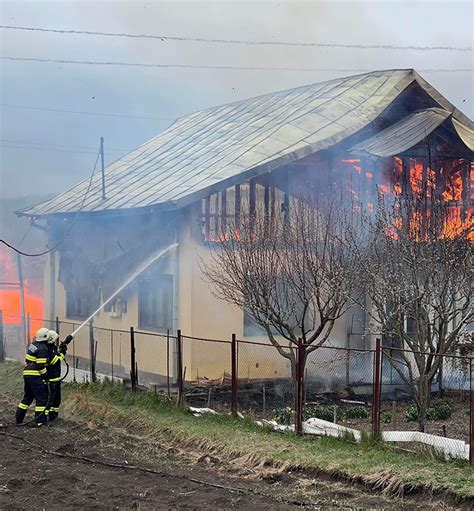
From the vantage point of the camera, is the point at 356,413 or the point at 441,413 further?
→ the point at 356,413

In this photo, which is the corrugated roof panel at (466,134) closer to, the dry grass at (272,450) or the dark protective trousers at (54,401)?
the dry grass at (272,450)

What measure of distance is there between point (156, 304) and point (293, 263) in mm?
4790

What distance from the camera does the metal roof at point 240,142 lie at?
16297 mm

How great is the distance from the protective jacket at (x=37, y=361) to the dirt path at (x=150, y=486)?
1.83 meters

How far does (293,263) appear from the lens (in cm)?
1312

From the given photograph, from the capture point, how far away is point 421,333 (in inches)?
467

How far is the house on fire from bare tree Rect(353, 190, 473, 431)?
4.06 ft

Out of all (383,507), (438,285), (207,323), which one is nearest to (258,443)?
(383,507)

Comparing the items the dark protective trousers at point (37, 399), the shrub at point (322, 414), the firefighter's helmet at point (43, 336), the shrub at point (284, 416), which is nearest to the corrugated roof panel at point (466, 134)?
the shrub at point (322, 414)

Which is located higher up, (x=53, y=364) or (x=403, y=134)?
(x=403, y=134)

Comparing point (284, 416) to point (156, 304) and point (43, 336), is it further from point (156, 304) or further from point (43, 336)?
point (156, 304)

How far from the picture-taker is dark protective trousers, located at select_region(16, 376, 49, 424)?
39.9 feet

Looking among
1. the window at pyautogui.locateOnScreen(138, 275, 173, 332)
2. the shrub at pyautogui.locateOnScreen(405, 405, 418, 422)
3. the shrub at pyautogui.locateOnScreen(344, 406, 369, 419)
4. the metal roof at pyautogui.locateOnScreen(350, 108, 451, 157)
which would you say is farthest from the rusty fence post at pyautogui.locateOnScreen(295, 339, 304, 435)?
the metal roof at pyautogui.locateOnScreen(350, 108, 451, 157)

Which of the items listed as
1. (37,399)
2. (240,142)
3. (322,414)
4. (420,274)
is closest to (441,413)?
(322,414)
